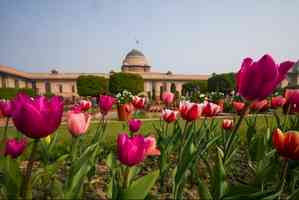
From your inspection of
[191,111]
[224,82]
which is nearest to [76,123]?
[191,111]

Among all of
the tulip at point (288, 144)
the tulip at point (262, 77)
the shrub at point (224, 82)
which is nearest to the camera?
the tulip at point (262, 77)

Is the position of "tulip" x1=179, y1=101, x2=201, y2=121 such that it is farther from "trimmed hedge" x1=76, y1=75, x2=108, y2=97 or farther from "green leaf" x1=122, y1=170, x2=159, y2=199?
"trimmed hedge" x1=76, y1=75, x2=108, y2=97

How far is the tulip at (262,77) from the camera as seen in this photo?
0.86 metres

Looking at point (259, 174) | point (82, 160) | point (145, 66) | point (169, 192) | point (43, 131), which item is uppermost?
point (145, 66)

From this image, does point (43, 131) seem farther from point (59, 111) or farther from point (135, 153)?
point (135, 153)

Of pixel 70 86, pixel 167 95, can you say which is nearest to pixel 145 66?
pixel 70 86

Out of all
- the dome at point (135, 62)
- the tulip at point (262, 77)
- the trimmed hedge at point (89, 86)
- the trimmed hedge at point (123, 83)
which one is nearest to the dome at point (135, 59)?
the dome at point (135, 62)

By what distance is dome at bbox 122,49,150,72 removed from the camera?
51469 millimetres

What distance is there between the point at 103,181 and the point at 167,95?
1200mm

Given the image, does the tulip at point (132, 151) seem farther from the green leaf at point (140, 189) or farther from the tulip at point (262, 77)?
the tulip at point (262, 77)

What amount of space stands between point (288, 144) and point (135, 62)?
169ft

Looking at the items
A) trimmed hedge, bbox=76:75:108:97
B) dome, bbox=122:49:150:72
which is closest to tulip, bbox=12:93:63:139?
trimmed hedge, bbox=76:75:108:97

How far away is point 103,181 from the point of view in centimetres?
171

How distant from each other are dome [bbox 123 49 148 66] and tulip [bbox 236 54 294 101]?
51.2 meters
